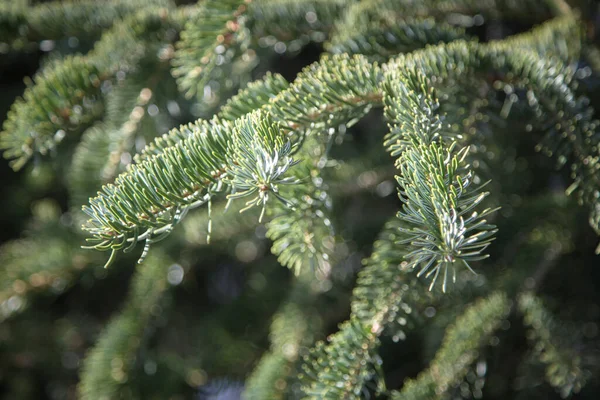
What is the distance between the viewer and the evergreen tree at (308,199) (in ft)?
1.38

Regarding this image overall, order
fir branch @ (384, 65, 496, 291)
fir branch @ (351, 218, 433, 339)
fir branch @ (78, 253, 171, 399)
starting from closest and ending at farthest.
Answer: fir branch @ (384, 65, 496, 291), fir branch @ (351, 218, 433, 339), fir branch @ (78, 253, 171, 399)

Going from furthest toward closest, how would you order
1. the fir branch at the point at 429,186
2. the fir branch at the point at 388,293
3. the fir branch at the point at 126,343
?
the fir branch at the point at 126,343 < the fir branch at the point at 388,293 < the fir branch at the point at 429,186

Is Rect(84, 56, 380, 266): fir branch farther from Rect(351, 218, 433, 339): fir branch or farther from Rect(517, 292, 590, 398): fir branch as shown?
Rect(517, 292, 590, 398): fir branch

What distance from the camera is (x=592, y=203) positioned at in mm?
492

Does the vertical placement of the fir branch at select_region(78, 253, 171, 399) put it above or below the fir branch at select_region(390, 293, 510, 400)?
below

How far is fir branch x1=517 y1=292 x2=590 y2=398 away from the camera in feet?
2.02

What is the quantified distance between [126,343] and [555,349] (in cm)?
57

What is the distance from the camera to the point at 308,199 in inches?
20.8

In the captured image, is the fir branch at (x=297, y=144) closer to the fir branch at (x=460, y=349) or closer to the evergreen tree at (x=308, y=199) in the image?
the evergreen tree at (x=308, y=199)

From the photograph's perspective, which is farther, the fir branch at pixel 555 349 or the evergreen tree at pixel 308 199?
the fir branch at pixel 555 349

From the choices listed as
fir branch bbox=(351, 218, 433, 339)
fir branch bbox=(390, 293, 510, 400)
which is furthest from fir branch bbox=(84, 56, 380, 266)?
fir branch bbox=(390, 293, 510, 400)

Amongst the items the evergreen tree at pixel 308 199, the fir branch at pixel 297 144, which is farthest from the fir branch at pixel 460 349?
the fir branch at pixel 297 144

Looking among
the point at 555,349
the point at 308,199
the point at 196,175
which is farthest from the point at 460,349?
the point at 196,175

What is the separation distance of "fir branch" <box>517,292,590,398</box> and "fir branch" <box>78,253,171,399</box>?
20.9 inches
